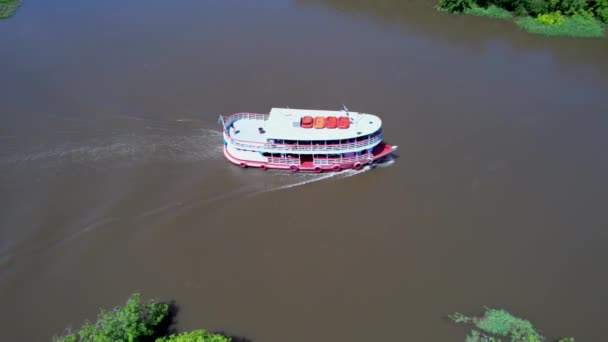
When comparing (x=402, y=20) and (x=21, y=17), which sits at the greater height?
(x=21, y=17)

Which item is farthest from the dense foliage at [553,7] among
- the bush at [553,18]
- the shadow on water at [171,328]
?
the shadow on water at [171,328]

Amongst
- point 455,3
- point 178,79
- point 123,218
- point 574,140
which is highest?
point 455,3

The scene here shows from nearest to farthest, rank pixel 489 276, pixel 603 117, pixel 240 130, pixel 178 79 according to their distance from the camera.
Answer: pixel 489 276, pixel 240 130, pixel 603 117, pixel 178 79

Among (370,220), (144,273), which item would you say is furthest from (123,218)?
(370,220)

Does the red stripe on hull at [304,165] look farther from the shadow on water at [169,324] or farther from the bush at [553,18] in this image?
the bush at [553,18]

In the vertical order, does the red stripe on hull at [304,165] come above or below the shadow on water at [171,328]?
above

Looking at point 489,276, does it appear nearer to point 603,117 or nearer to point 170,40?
point 603,117

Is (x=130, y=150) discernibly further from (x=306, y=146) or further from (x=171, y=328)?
(x=171, y=328)
